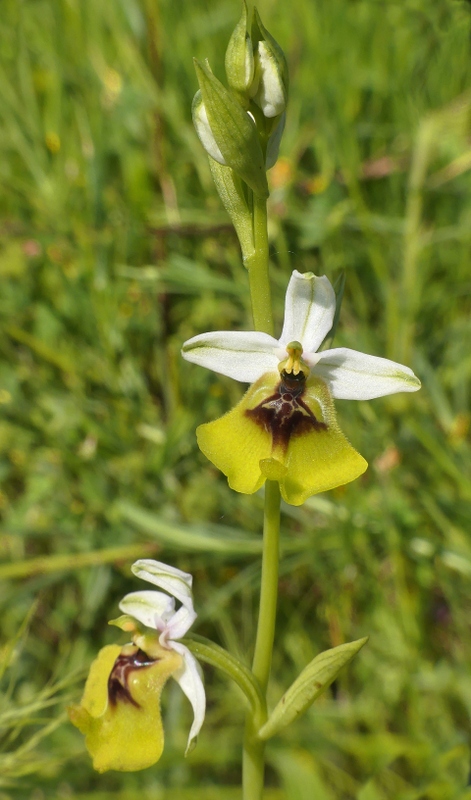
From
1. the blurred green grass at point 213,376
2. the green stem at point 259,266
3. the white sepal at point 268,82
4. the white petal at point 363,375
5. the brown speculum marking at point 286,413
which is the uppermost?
the white sepal at point 268,82

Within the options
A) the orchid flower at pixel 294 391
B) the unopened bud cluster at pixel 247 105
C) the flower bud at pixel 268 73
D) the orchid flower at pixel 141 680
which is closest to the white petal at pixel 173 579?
the orchid flower at pixel 141 680

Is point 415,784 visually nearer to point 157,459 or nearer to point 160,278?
point 157,459

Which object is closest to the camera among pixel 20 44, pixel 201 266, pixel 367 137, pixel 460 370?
pixel 460 370

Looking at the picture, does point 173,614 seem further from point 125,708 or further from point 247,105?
point 247,105

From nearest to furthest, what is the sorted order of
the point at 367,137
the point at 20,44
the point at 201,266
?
1. the point at 201,266
2. the point at 20,44
3. the point at 367,137

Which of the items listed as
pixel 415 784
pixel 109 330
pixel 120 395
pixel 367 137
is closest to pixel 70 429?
pixel 120 395

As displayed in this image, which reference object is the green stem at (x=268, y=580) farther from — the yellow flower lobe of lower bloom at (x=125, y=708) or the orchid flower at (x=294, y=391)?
the yellow flower lobe of lower bloom at (x=125, y=708)
